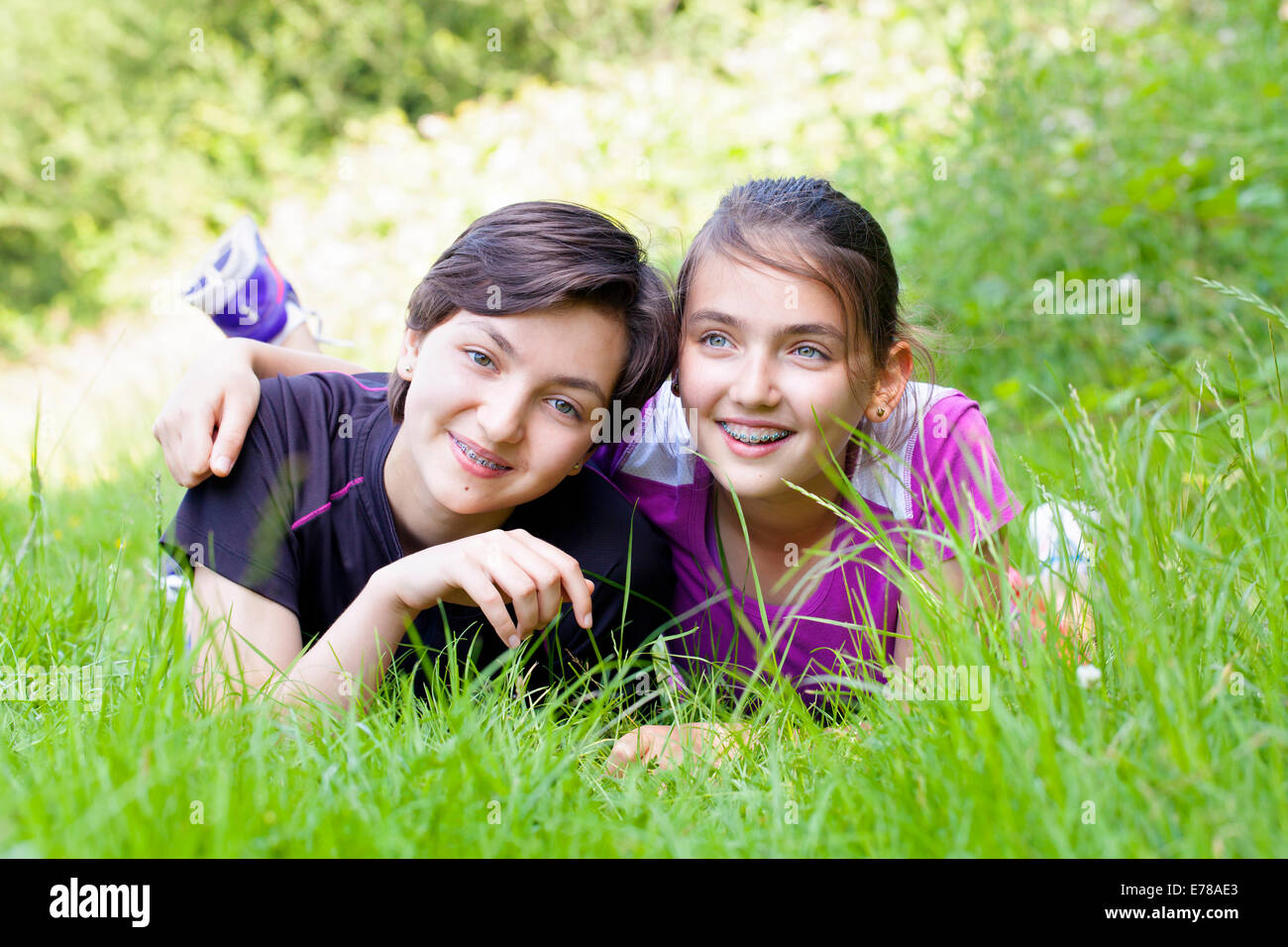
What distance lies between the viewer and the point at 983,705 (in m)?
1.36

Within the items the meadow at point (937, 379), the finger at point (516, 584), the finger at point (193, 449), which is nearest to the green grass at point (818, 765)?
the meadow at point (937, 379)

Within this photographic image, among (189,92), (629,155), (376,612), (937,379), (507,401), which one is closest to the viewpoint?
(376,612)

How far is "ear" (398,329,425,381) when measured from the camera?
7.13ft

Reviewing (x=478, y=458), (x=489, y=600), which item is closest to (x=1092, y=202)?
(x=478, y=458)

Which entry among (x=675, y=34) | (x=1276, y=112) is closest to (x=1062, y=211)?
(x=1276, y=112)

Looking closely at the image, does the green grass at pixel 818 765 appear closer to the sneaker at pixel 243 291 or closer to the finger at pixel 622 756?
the finger at pixel 622 756

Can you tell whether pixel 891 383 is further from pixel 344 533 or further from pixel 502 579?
pixel 344 533

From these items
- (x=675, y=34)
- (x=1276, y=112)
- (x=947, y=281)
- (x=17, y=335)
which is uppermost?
(x=675, y=34)

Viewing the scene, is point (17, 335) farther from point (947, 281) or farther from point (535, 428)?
point (535, 428)

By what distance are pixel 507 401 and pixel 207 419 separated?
0.56 metres

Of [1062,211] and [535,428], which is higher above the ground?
[1062,211]

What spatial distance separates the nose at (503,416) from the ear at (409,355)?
29 cm

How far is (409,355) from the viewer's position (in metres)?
2.19
